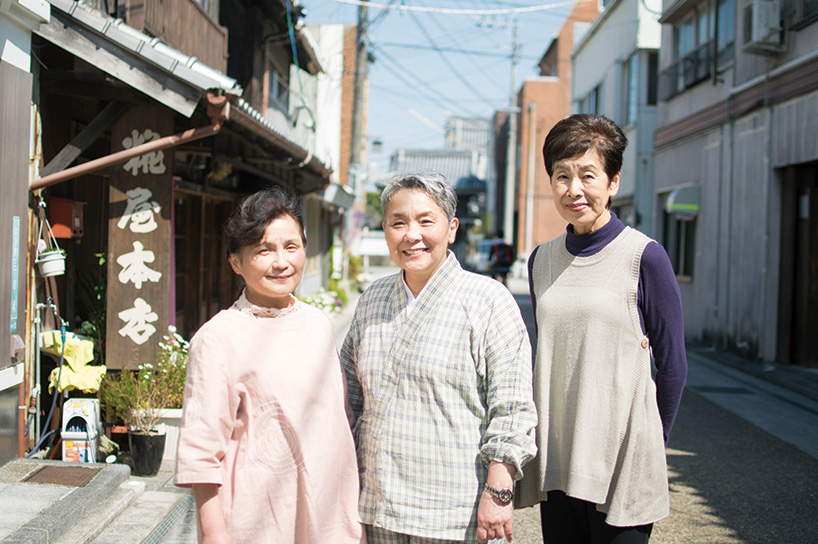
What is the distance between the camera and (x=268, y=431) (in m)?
2.27

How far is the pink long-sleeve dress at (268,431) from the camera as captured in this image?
2184 millimetres

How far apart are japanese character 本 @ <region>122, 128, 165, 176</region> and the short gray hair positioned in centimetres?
409

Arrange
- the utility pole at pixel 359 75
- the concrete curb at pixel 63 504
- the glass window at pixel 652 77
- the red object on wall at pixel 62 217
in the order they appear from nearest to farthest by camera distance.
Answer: the concrete curb at pixel 63 504
the red object on wall at pixel 62 217
the utility pole at pixel 359 75
the glass window at pixel 652 77

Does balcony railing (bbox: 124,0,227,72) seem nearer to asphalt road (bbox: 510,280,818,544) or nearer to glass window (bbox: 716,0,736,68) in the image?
asphalt road (bbox: 510,280,818,544)

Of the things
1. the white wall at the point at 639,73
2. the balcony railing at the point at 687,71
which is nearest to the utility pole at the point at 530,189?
the white wall at the point at 639,73

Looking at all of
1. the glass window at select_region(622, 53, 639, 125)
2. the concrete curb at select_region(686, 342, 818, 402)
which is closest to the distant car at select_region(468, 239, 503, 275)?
the glass window at select_region(622, 53, 639, 125)

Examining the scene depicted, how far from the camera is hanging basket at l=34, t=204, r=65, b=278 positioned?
17.6 ft

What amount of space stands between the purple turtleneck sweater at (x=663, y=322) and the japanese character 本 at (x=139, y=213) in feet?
15.2

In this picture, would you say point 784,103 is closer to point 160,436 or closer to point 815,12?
point 815,12

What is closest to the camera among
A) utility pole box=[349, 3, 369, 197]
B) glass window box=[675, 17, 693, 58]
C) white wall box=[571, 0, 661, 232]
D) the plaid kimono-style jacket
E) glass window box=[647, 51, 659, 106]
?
the plaid kimono-style jacket

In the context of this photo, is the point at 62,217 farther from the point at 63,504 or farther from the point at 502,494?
the point at 502,494

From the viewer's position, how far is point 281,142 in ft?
27.3

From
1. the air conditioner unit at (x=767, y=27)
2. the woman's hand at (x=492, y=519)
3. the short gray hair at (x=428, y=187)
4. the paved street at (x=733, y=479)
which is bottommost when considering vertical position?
the paved street at (x=733, y=479)

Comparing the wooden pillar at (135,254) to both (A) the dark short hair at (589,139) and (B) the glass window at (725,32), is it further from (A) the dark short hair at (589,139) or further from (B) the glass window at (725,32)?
(B) the glass window at (725,32)
